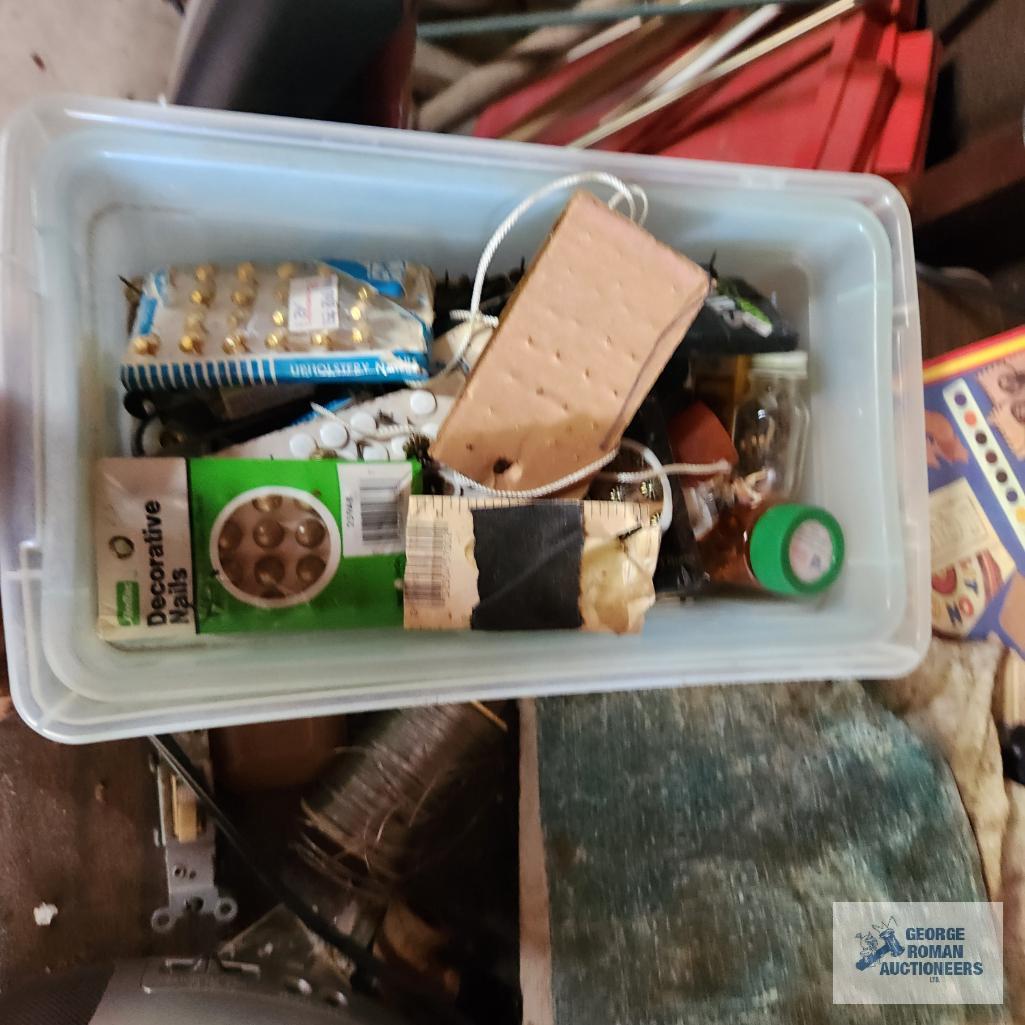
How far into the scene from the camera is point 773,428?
0.73m

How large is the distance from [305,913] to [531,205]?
0.61m

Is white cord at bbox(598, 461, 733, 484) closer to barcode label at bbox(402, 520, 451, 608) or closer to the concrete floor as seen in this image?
barcode label at bbox(402, 520, 451, 608)

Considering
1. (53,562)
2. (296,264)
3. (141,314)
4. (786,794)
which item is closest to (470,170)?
(296,264)

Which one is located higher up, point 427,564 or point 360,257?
point 360,257

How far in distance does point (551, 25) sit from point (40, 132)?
1.56ft

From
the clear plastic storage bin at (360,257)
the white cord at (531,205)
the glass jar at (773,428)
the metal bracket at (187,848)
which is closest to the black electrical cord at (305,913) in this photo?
the metal bracket at (187,848)

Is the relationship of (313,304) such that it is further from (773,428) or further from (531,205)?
(773,428)

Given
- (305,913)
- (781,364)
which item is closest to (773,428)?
(781,364)

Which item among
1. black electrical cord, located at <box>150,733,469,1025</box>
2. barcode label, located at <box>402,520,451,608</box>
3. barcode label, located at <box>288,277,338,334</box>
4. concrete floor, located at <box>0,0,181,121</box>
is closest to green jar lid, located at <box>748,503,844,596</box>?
barcode label, located at <box>402,520,451,608</box>

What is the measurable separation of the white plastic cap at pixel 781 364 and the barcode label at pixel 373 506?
0.30 metres

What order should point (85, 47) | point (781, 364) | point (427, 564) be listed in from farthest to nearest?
point (85, 47), point (781, 364), point (427, 564)

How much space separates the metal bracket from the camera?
754 mm

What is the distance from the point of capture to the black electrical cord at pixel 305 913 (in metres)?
0.73

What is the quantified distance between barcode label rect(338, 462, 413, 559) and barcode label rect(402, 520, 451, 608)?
3 centimetres
